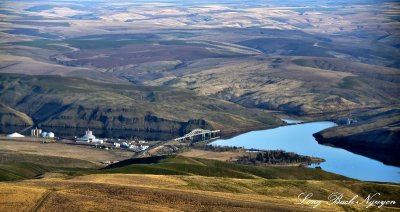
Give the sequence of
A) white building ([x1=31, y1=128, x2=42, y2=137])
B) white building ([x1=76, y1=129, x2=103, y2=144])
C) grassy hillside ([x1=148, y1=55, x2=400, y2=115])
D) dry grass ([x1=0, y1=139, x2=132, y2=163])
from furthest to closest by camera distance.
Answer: grassy hillside ([x1=148, y1=55, x2=400, y2=115]) → white building ([x1=31, y1=128, x2=42, y2=137]) → white building ([x1=76, y1=129, x2=103, y2=144]) → dry grass ([x1=0, y1=139, x2=132, y2=163])

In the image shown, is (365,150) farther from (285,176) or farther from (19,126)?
(19,126)

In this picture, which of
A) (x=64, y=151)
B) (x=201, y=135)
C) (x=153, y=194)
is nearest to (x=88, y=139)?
(x=64, y=151)

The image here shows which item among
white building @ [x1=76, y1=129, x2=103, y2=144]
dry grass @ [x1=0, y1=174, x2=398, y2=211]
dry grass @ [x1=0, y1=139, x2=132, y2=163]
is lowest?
dry grass @ [x1=0, y1=174, x2=398, y2=211]

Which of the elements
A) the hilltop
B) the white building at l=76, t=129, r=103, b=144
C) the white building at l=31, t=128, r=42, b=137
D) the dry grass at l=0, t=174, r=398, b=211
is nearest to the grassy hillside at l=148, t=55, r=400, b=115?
the white building at l=76, t=129, r=103, b=144

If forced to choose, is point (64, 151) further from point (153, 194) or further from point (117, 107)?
point (153, 194)

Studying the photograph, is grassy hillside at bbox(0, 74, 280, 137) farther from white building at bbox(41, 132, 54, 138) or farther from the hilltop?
the hilltop

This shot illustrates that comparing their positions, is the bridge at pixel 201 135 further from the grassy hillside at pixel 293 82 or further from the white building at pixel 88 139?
the grassy hillside at pixel 293 82

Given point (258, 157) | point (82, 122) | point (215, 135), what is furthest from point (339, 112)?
point (258, 157)

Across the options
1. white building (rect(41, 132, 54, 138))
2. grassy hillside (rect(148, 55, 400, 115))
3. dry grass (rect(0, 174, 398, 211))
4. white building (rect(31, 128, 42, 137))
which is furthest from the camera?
grassy hillside (rect(148, 55, 400, 115))
